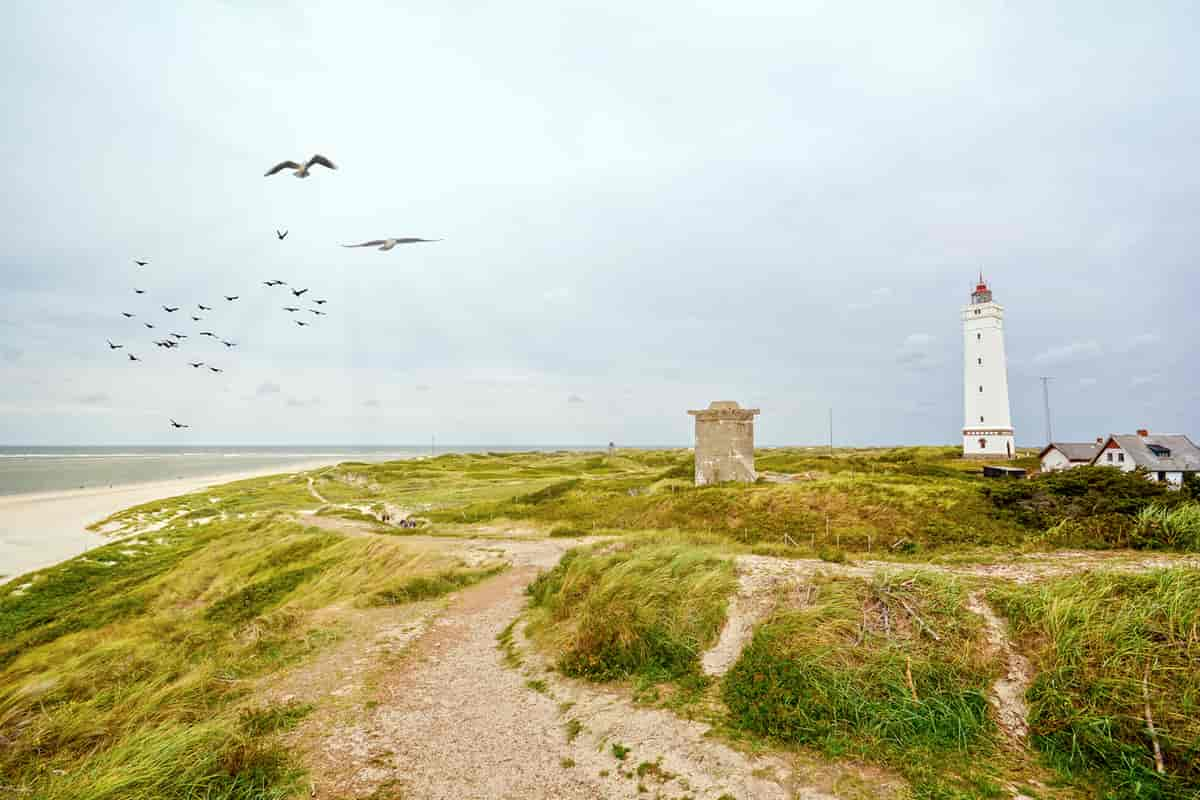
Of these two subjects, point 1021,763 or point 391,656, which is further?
point 391,656

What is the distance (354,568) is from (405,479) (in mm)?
44117

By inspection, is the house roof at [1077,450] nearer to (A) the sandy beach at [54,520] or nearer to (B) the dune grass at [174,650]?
(B) the dune grass at [174,650]

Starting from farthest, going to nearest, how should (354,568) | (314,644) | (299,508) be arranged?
1. (299,508)
2. (354,568)
3. (314,644)

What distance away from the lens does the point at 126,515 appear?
46.8 meters

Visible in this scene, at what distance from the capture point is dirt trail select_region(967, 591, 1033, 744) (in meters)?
7.67

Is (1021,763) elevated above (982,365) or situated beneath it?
situated beneath

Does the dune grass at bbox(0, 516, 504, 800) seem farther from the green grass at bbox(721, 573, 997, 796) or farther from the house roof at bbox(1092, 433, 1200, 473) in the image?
the house roof at bbox(1092, 433, 1200, 473)

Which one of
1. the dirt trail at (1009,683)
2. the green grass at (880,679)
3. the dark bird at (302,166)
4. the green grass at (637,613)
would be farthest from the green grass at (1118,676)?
the dark bird at (302,166)

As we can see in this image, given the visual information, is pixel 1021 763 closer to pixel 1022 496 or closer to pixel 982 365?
pixel 1022 496

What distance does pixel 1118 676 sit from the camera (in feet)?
24.8

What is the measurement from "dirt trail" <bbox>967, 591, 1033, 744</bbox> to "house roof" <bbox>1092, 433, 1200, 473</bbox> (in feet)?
137

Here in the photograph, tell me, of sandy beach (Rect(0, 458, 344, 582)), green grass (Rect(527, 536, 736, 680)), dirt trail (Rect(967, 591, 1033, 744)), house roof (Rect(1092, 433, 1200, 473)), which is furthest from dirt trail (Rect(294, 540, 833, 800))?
house roof (Rect(1092, 433, 1200, 473))

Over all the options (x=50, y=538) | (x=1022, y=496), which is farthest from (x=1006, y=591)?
(x=50, y=538)

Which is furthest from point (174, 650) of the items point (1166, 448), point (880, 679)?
point (1166, 448)
